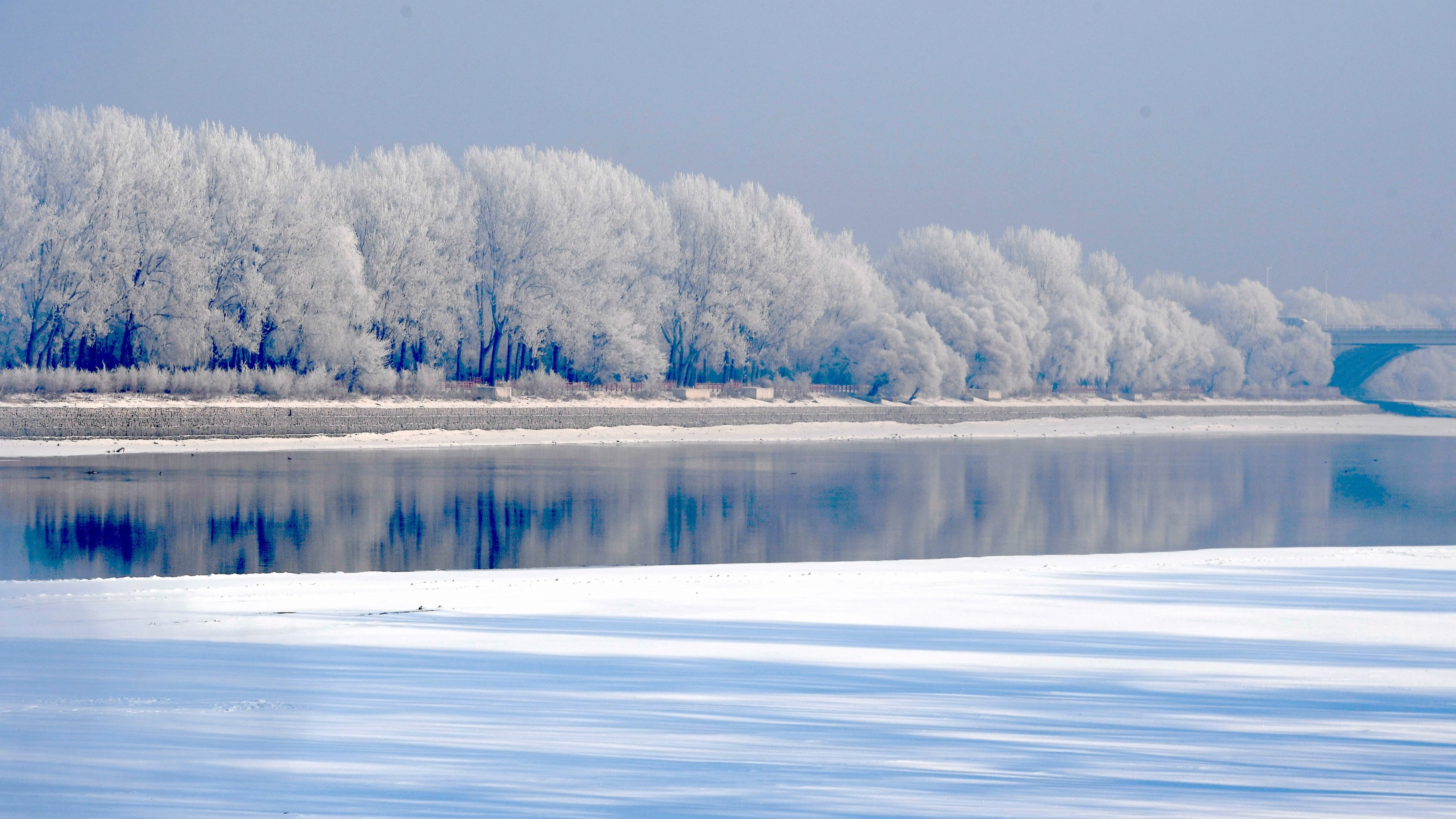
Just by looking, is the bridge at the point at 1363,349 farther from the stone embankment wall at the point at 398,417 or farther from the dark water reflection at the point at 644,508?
the dark water reflection at the point at 644,508

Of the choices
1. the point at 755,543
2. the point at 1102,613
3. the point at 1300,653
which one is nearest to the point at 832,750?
the point at 1300,653

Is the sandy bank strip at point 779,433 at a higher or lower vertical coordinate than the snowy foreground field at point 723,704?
lower

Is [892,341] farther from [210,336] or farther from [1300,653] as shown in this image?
[1300,653]

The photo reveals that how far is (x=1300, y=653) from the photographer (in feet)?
31.6

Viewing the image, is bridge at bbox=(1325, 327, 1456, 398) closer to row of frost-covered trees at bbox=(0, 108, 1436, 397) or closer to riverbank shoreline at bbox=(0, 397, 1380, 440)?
row of frost-covered trees at bbox=(0, 108, 1436, 397)

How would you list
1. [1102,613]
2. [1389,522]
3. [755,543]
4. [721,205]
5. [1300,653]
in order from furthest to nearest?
[721,205], [1389,522], [755,543], [1102,613], [1300,653]

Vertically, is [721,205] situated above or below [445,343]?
above

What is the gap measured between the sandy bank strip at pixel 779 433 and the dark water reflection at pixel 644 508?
2.51 meters

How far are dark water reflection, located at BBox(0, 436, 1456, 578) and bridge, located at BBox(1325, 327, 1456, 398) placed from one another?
245 feet

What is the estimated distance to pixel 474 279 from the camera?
58.9 meters

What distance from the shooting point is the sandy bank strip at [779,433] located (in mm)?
40906

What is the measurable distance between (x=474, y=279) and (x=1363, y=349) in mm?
90935

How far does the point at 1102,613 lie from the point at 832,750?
5947 millimetres

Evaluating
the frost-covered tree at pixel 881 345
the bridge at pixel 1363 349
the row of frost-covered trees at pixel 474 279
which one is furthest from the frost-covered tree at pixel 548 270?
the bridge at pixel 1363 349
